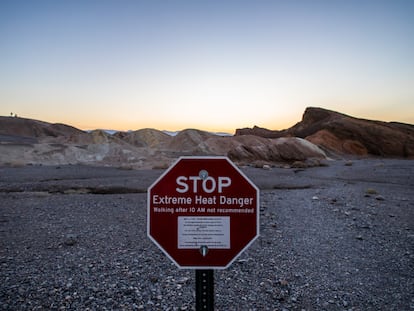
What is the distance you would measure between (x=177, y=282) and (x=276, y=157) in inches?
1212

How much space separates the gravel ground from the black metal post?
2038mm

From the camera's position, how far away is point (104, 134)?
49406 mm

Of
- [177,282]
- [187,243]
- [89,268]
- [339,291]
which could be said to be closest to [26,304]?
[89,268]

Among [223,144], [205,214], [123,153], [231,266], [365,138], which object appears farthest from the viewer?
[365,138]

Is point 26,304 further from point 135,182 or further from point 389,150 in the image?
point 389,150

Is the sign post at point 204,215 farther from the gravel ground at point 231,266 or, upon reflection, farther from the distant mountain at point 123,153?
the distant mountain at point 123,153

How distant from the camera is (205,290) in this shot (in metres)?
1.87

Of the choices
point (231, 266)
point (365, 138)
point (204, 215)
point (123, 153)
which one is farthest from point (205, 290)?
point (365, 138)

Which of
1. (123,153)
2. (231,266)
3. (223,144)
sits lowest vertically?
(231,266)

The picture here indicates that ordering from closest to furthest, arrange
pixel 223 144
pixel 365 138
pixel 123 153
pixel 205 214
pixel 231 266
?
pixel 205 214 → pixel 231 266 → pixel 123 153 → pixel 223 144 → pixel 365 138

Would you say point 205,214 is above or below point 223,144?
below

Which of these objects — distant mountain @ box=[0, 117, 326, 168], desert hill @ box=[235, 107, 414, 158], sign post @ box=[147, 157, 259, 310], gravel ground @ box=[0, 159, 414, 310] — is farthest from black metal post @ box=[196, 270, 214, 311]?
desert hill @ box=[235, 107, 414, 158]

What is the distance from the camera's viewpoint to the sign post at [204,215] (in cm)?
185

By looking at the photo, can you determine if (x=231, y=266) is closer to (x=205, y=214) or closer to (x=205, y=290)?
(x=205, y=290)
